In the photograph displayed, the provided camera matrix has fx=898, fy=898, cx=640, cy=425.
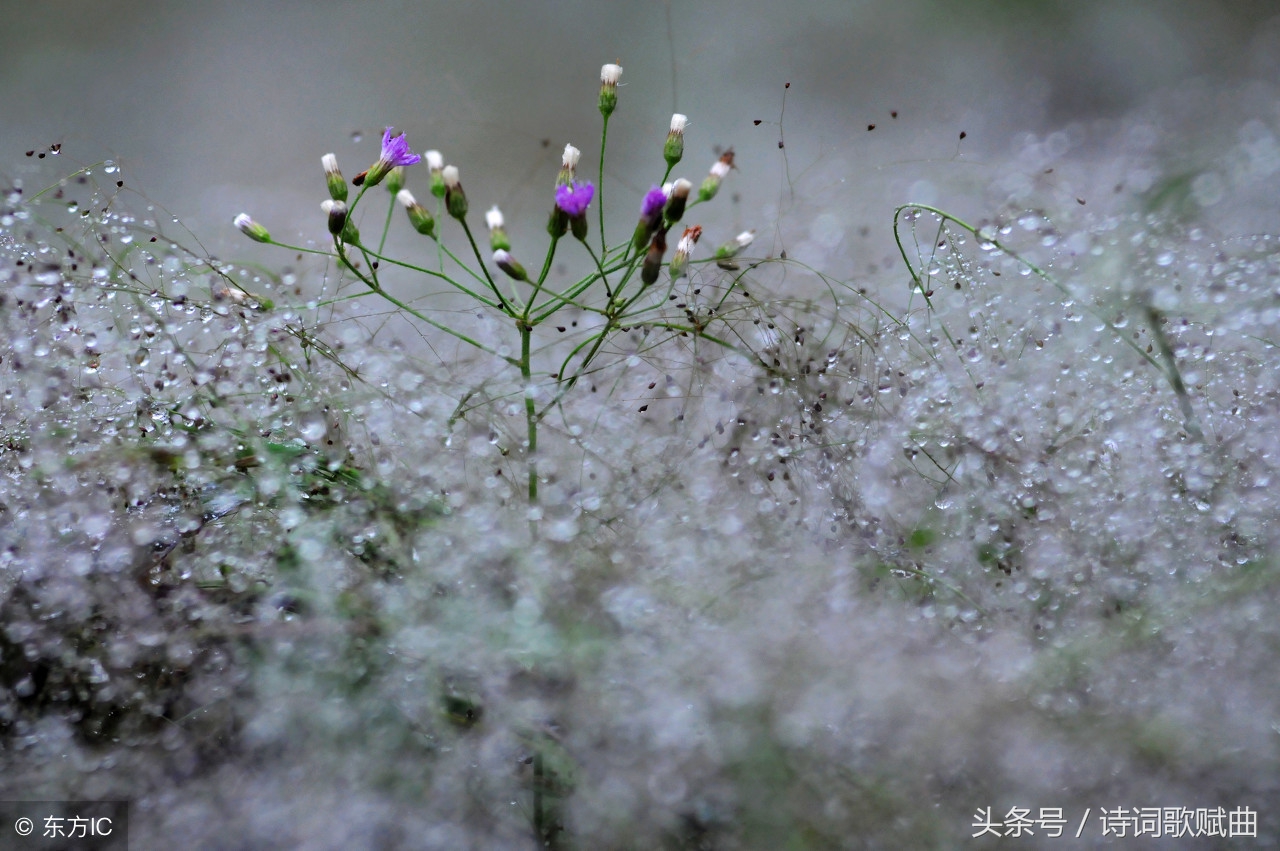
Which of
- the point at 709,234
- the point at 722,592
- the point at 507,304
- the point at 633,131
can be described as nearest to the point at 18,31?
the point at 633,131

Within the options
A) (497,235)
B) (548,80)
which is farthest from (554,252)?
(548,80)

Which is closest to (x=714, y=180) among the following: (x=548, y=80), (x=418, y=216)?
(x=418, y=216)

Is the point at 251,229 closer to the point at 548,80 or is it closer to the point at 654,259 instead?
the point at 654,259

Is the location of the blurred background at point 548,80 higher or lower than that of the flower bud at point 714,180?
higher

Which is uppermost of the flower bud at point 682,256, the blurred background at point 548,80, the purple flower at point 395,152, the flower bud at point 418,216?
the blurred background at point 548,80

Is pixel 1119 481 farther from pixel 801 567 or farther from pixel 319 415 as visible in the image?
pixel 319 415

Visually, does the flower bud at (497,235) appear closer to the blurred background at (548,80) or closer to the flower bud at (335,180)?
the flower bud at (335,180)

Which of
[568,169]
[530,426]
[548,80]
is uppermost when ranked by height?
[548,80]

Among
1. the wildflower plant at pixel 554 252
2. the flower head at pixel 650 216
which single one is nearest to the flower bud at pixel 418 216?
the wildflower plant at pixel 554 252

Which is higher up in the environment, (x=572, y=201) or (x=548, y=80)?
(x=548, y=80)

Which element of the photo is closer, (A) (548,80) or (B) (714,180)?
(B) (714,180)
